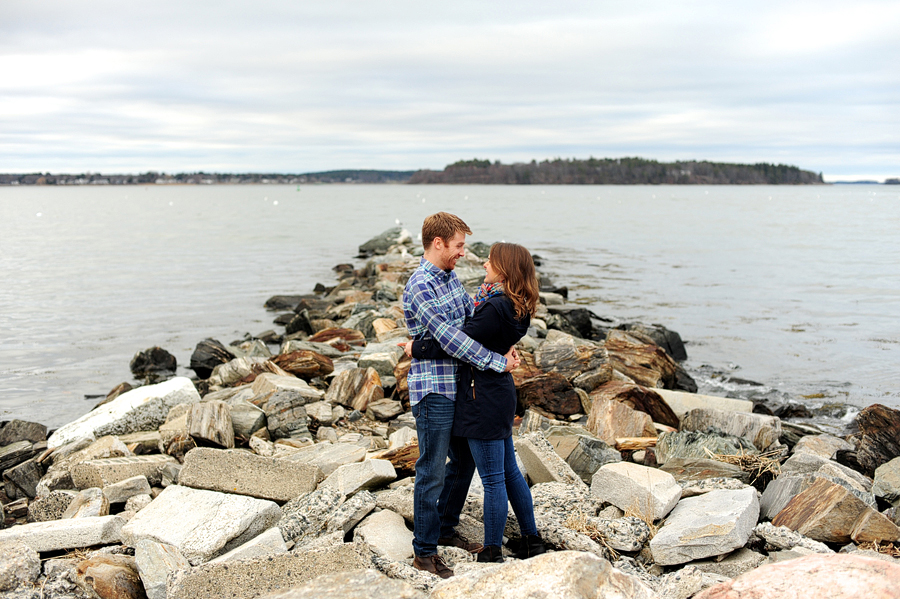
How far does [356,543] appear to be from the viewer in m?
4.52

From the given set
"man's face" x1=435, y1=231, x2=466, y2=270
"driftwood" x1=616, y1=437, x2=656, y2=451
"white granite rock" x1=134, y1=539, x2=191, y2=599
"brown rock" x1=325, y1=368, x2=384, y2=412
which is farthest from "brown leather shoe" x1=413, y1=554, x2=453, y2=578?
"brown rock" x1=325, y1=368, x2=384, y2=412

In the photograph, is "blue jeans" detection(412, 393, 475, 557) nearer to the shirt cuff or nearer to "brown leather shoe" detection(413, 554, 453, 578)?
"brown leather shoe" detection(413, 554, 453, 578)

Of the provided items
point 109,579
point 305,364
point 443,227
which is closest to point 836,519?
point 443,227

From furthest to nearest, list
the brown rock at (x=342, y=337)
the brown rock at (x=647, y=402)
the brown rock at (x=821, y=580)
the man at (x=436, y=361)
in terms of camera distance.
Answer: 1. the brown rock at (x=342, y=337)
2. the brown rock at (x=647, y=402)
3. the man at (x=436, y=361)
4. the brown rock at (x=821, y=580)

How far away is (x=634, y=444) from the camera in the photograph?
7.43m

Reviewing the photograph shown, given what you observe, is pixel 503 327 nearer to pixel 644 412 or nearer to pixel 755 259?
pixel 644 412

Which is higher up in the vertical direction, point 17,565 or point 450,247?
point 450,247

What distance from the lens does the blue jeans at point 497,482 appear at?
4.21 m

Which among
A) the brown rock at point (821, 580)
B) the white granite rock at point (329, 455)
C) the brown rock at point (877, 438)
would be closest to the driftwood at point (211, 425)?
the white granite rock at point (329, 455)

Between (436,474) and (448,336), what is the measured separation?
0.89 m

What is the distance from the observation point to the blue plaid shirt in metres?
4.05

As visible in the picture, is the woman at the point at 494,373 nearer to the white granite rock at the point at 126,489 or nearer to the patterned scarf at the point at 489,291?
the patterned scarf at the point at 489,291

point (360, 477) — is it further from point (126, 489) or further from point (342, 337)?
point (342, 337)

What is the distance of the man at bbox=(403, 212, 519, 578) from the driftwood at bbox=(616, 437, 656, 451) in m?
3.45
